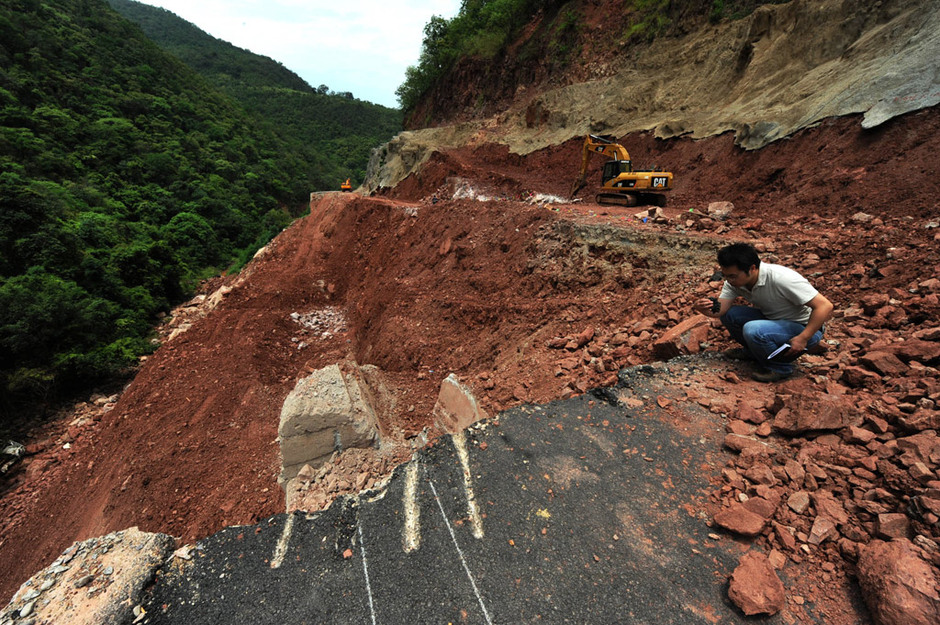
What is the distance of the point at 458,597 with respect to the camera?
6.56 feet

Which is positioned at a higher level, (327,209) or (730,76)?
(730,76)

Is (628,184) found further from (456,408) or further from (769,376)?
(456,408)

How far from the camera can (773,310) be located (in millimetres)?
3006

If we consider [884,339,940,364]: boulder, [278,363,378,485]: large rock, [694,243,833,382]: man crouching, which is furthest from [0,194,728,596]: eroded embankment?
[884,339,940,364]: boulder

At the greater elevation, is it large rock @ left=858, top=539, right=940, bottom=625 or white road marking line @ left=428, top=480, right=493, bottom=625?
large rock @ left=858, top=539, right=940, bottom=625

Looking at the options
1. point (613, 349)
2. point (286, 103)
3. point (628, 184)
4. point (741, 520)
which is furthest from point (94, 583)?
point (286, 103)

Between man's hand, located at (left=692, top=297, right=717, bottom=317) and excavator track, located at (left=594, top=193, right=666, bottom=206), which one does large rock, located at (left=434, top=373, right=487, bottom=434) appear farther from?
excavator track, located at (left=594, top=193, right=666, bottom=206)

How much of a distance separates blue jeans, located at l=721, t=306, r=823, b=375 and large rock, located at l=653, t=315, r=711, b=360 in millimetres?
535

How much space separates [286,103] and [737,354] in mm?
77954

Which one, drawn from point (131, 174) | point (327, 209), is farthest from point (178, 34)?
point (327, 209)

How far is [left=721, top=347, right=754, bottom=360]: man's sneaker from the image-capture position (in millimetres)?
3467

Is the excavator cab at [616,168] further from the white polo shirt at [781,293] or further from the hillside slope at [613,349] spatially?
the white polo shirt at [781,293]

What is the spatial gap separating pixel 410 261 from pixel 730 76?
10.1 metres

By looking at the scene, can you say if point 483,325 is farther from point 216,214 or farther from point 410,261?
point 216,214
